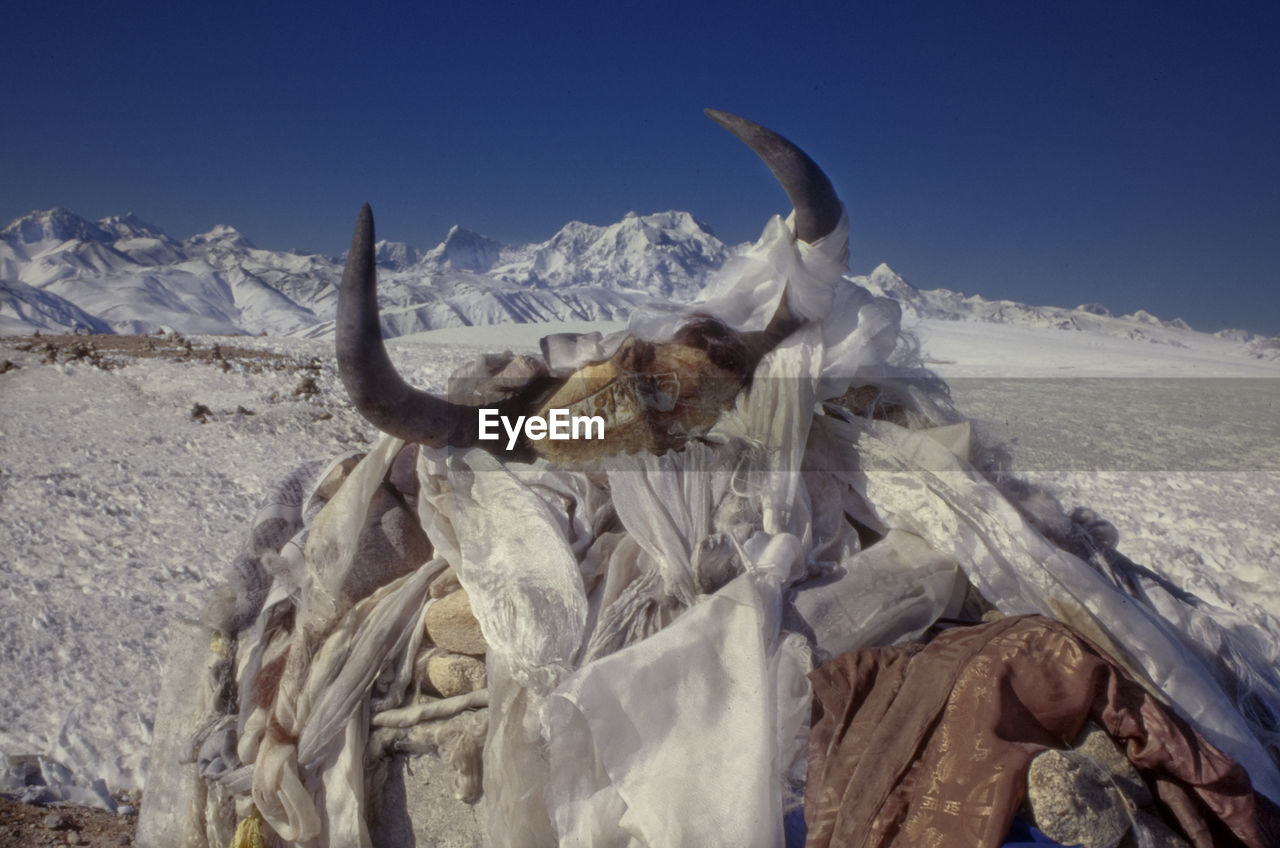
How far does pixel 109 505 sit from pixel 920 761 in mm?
6730

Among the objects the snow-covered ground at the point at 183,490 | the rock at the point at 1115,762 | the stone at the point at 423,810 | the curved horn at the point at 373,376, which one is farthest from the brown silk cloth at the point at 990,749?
the curved horn at the point at 373,376

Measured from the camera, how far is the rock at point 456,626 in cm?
243

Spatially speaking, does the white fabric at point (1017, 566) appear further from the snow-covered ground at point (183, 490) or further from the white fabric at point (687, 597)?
the snow-covered ground at point (183, 490)

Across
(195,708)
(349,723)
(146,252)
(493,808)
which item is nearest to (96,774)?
(195,708)

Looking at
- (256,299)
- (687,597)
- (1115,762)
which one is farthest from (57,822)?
(256,299)

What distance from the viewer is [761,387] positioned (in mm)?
2617

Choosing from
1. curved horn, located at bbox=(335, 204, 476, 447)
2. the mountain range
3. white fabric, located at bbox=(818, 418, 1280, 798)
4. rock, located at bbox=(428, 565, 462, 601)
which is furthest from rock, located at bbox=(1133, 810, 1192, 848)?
the mountain range

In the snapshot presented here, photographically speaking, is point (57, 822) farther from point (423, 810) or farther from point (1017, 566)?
point (1017, 566)

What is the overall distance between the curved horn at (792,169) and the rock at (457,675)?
170 centimetres

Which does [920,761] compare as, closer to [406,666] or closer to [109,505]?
[406,666]

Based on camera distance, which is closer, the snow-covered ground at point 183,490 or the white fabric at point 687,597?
the white fabric at point 687,597

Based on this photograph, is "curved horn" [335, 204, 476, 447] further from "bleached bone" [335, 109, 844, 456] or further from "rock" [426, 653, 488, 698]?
"rock" [426, 653, 488, 698]

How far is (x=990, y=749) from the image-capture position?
1.71 meters

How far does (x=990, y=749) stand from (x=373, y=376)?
179 centimetres
